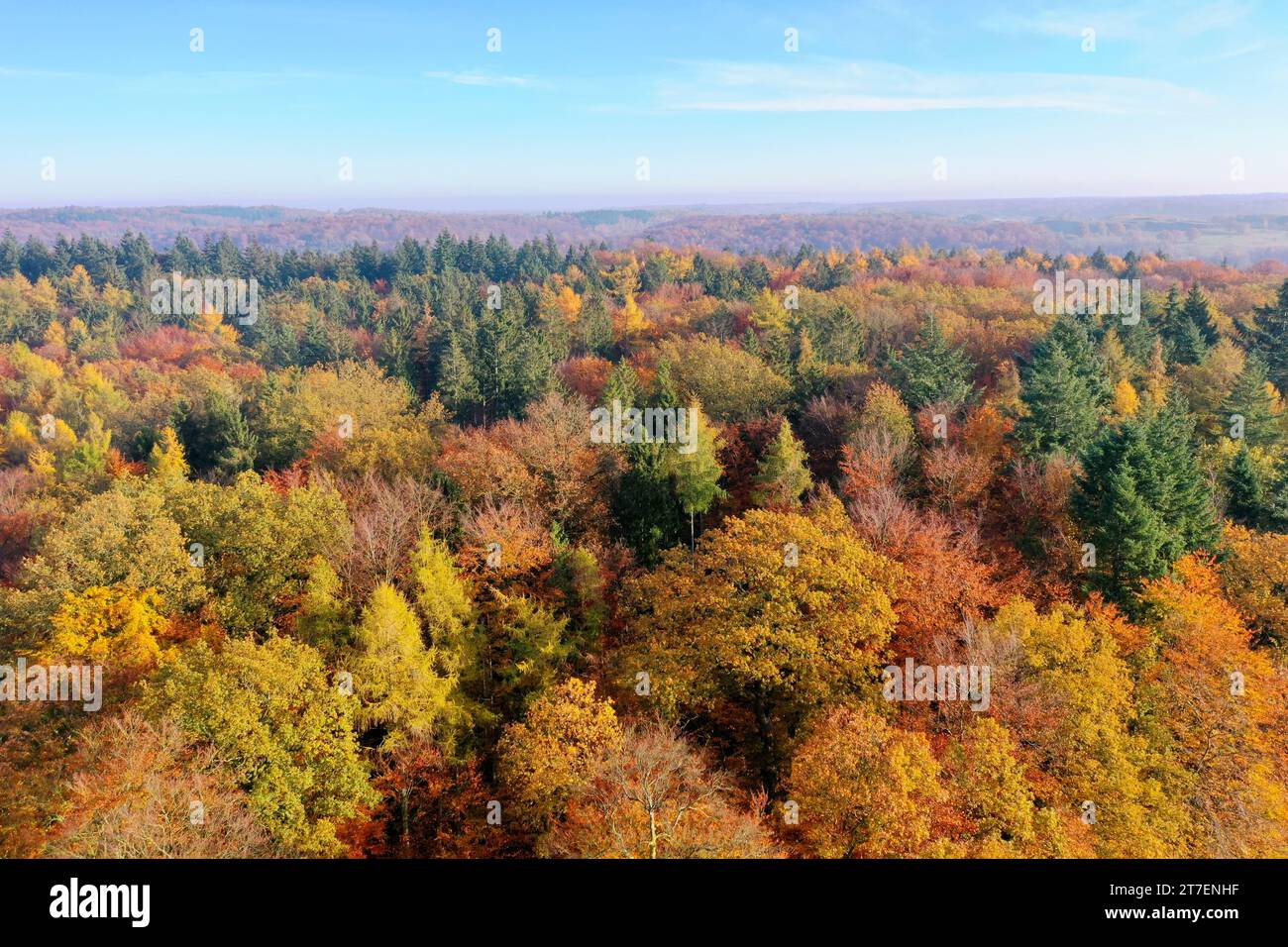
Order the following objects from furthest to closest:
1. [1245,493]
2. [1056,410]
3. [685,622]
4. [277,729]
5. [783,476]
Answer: [1056,410]
[1245,493]
[783,476]
[685,622]
[277,729]

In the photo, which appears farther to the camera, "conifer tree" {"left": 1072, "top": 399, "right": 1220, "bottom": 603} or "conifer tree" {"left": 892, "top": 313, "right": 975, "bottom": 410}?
"conifer tree" {"left": 892, "top": 313, "right": 975, "bottom": 410}

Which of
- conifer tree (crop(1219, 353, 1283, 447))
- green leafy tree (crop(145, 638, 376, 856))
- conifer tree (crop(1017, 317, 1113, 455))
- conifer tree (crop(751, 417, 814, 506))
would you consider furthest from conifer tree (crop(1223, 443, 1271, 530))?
green leafy tree (crop(145, 638, 376, 856))

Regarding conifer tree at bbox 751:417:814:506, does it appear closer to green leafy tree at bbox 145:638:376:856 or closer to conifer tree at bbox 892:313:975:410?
conifer tree at bbox 892:313:975:410

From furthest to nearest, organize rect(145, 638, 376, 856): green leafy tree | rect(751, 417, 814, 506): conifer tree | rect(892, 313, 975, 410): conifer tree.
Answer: rect(892, 313, 975, 410): conifer tree → rect(751, 417, 814, 506): conifer tree → rect(145, 638, 376, 856): green leafy tree

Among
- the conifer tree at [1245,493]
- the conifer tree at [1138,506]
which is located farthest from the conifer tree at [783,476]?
the conifer tree at [1245,493]

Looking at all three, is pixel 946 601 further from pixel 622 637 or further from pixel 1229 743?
pixel 622 637

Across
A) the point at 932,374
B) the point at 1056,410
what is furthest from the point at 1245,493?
the point at 932,374

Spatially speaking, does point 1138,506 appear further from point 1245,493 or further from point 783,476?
point 783,476

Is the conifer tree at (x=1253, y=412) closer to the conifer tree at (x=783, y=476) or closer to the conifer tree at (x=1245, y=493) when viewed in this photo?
the conifer tree at (x=1245, y=493)
